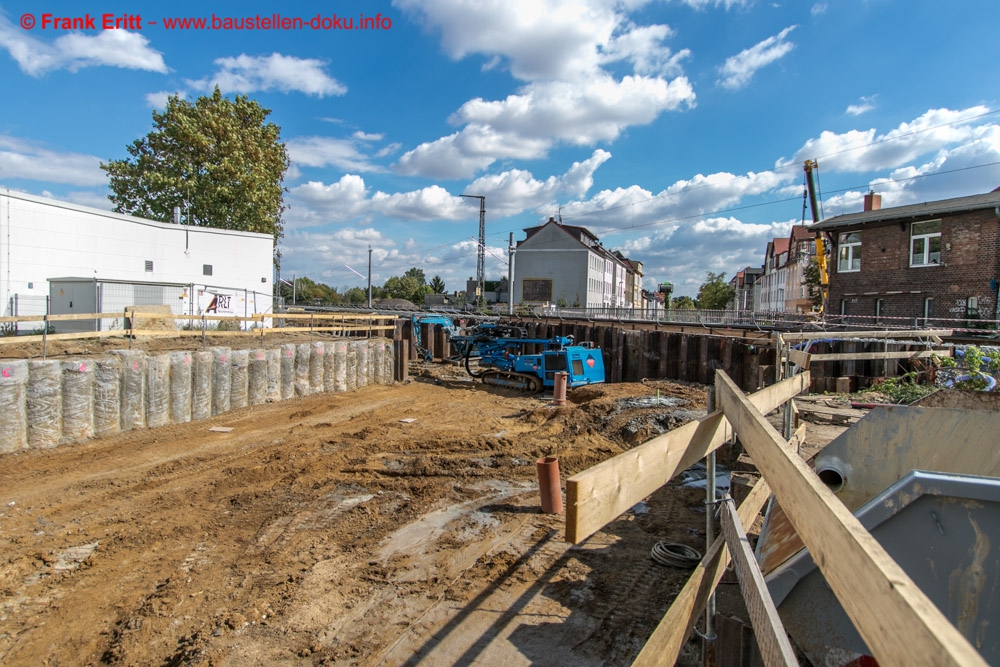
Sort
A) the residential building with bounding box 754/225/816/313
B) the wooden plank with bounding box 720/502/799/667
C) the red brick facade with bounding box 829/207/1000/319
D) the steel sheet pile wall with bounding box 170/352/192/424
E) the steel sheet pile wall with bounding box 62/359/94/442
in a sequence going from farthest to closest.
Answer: the residential building with bounding box 754/225/816/313 < the red brick facade with bounding box 829/207/1000/319 < the steel sheet pile wall with bounding box 170/352/192/424 < the steel sheet pile wall with bounding box 62/359/94/442 < the wooden plank with bounding box 720/502/799/667

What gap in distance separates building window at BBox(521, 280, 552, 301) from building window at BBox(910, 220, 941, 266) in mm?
41234

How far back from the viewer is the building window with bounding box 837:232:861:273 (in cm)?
2361

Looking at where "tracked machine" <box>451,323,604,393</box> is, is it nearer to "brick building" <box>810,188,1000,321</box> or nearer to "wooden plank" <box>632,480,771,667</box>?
"brick building" <box>810,188,1000,321</box>

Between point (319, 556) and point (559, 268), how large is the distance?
57565 mm

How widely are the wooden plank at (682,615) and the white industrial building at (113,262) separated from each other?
19.9 metres

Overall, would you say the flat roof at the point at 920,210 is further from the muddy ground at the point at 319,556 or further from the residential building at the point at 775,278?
the residential building at the point at 775,278

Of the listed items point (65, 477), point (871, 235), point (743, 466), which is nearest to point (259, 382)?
point (65, 477)

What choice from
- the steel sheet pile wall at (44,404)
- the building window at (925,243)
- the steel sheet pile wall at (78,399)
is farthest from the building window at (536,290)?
the steel sheet pile wall at (44,404)

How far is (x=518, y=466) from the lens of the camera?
813 centimetres

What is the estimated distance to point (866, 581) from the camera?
1.23 m

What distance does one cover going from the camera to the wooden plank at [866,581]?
0.97m

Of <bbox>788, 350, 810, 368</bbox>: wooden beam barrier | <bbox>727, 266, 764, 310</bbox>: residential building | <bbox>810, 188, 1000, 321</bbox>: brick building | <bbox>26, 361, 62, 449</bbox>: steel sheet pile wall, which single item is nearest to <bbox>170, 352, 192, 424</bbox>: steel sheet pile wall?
<bbox>26, 361, 62, 449</bbox>: steel sheet pile wall

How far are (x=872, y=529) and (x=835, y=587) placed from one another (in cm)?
105

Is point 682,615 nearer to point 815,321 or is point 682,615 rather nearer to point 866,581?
point 866,581
